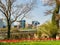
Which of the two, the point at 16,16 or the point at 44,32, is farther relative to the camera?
the point at 16,16

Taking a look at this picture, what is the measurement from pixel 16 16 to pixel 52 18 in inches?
146

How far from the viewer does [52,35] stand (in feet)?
55.8

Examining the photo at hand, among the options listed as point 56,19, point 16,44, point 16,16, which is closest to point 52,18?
point 56,19

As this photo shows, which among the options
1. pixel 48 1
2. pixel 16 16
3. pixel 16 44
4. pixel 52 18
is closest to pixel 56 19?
pixel 52 18

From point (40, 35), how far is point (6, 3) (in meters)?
4.43

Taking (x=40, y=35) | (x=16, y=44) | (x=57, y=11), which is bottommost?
(x=40, y=35)

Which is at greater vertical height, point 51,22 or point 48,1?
point 48,1

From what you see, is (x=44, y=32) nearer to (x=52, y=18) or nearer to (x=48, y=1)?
(x=52, y=18)

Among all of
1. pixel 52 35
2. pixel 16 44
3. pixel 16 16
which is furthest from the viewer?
pixel 16 16

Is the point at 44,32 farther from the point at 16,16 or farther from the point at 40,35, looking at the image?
the point at 16,16

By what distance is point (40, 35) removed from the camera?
19.1 metres

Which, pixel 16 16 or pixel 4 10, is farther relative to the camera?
pixel 16 16

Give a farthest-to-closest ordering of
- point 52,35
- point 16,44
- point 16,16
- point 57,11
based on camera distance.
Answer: point 16,16, point 57,11, point 52,35, point 16,44

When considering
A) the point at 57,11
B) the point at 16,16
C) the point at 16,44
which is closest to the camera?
the point at 16,44
